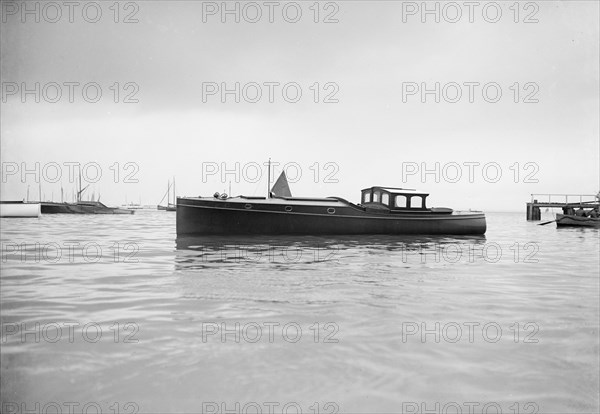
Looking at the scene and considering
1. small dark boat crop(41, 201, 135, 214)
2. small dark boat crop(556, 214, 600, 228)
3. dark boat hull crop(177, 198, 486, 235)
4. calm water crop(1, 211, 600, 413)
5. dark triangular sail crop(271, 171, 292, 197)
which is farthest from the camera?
small dark boat crop(41, 201, 135, 214)

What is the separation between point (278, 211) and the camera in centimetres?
2006

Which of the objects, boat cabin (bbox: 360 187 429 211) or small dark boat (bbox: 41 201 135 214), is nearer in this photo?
boat cabin (bbox: 360 187 429 211)

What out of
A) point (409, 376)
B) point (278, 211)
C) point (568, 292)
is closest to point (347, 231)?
point (278, 211)

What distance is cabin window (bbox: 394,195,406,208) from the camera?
22516mm

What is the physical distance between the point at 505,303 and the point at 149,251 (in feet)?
35.1

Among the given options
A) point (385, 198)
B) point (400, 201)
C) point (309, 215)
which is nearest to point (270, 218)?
point (309, 215)

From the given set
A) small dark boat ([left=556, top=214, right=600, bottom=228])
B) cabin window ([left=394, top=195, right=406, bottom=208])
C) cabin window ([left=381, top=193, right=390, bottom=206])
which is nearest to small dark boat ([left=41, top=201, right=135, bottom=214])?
cabin window ([left=381, top=193, right=390, bottom=206])

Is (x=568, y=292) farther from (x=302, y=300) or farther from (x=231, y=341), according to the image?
(x=231, y=341)

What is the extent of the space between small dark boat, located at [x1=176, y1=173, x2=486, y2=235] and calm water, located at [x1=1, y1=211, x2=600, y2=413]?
11.2 m

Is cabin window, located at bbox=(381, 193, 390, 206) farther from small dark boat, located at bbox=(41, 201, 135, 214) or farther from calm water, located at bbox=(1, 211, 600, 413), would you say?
small dark boat, located at bbox=(41, 201, 135, 214)

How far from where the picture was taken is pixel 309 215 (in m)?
20.4

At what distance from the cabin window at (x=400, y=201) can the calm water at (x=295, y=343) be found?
13919mm

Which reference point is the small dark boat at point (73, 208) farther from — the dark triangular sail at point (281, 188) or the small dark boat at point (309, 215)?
the small dark boat at point (309, 215)

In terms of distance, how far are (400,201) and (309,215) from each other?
557cm
